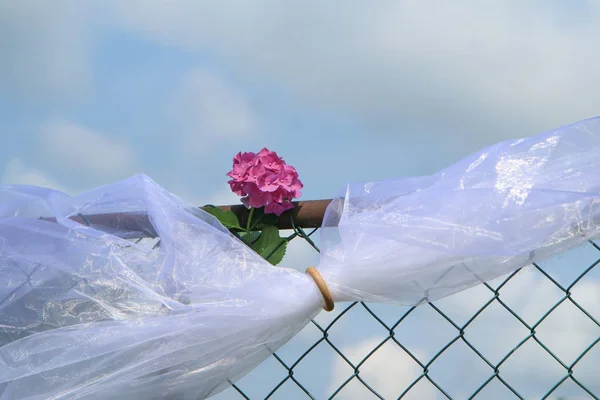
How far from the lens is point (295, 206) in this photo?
5.49 feet

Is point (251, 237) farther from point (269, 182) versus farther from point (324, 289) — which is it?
point (324, 289)

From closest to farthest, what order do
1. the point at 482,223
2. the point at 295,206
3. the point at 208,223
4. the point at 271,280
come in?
the point at 482,223 < the point at 271,280 < the point at 208,223 < the point at 295,206

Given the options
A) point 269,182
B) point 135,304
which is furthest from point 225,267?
point 269,182

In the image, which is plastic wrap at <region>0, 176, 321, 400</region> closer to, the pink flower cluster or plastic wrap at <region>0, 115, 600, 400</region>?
plastic wrap at <region>0, 115, 600, 400</region>

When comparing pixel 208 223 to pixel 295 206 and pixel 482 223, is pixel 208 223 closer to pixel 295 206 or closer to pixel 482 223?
pixel 295 206

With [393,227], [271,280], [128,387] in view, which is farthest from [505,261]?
[128,387]

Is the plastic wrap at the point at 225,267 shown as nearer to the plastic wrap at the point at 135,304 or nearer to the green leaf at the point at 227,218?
the plastic wrap at the point at 135,304

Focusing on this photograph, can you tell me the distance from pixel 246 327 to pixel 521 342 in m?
0.56

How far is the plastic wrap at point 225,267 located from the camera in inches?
52.9

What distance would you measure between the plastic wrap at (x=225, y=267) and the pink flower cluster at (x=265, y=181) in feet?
0.56

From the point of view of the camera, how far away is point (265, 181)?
5.63 feet

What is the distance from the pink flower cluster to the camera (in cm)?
168

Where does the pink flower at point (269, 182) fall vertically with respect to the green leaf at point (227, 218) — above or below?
above

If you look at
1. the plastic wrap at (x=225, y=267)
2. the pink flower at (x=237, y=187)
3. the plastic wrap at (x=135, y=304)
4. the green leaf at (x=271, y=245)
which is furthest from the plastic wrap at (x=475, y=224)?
the pink flower at (x=237, y=187)
